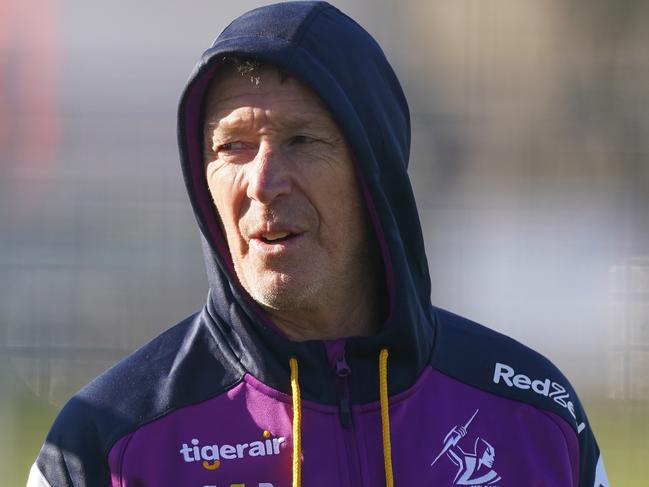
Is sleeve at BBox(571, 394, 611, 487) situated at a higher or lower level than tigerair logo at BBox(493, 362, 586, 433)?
lower

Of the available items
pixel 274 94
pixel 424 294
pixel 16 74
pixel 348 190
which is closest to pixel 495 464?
pixel 424 294

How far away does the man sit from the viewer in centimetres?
210

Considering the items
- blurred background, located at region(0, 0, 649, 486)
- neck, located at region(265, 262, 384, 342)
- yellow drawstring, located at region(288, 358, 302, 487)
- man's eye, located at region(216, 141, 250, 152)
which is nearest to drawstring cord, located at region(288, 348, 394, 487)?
yellow drawstring, located at region(288, 358, 302, 487)

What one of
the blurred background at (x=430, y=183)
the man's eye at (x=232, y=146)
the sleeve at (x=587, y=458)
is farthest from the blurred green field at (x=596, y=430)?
the man's eye at (x=232, y=146)

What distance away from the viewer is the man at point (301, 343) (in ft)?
6.89

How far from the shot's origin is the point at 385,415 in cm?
213

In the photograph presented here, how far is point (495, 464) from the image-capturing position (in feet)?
7.16

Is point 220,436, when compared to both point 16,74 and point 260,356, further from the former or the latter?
point 16,74

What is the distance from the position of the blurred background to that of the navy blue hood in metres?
4.84

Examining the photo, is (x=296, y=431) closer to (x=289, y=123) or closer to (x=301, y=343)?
(x=301, y=343)

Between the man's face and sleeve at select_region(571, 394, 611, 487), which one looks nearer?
the man's face

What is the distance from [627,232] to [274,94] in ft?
20.2

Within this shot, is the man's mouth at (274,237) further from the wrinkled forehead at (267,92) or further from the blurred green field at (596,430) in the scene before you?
the blurred green field at (596,430)

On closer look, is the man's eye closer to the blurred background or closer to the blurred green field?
the blurred green field
